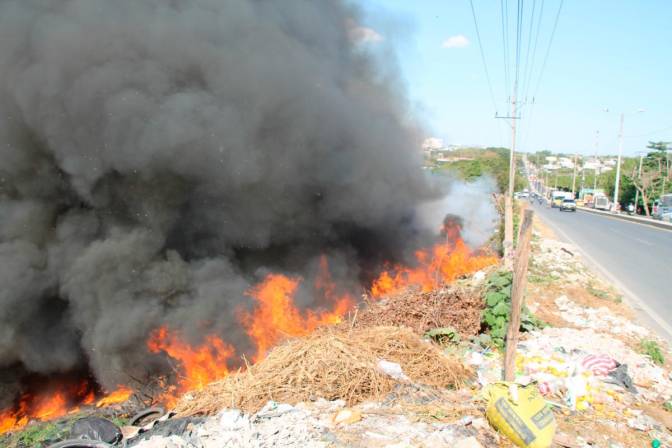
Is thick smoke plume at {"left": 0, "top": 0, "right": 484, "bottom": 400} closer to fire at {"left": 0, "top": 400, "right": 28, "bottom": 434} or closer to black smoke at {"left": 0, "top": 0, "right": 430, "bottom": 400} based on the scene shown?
black smoke at {"left": 0, "top": 0, "right": 430, "bottom": 400}

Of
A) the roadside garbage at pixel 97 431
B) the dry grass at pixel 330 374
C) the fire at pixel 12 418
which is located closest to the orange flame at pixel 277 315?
the dry grass at pixel 330 374

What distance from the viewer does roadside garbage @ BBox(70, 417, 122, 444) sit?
4.70 m

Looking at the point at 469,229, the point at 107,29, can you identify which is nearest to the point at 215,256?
the point at 107,29

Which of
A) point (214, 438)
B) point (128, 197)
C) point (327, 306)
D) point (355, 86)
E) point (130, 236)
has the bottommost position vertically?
point (327, 306)

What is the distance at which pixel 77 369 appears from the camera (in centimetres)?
911

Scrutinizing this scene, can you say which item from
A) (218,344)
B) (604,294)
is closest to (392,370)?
(218,344)

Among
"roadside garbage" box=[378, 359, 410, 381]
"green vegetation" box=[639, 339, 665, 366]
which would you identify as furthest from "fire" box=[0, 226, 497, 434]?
"green vegetation" box=[639, 339, 665, 366]

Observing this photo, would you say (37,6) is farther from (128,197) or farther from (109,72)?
(128,197)

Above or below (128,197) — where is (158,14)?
above

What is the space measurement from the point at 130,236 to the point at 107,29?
4.02m

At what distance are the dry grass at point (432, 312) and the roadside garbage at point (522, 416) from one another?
98.2 inches

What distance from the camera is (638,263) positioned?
47.4ft

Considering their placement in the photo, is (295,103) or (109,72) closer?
(109,72)

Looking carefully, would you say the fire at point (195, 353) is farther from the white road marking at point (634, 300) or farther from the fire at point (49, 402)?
the white road marking at point (634, 300)
